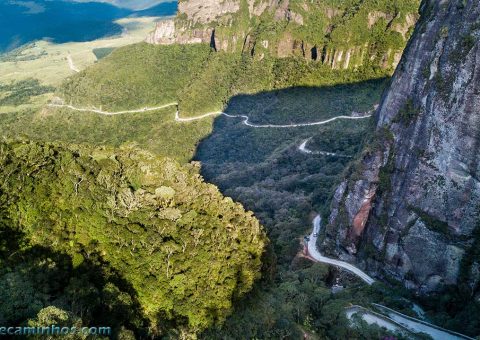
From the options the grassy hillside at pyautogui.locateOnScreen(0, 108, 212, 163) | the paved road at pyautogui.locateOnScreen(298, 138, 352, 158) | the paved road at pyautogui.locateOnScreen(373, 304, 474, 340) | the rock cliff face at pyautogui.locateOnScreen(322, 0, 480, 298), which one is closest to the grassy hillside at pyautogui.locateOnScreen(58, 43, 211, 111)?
the grassy hillside at pyautogui.locateOnScreen(0, 108, 212, 163)

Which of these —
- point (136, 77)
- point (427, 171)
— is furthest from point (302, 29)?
point (427, 171)

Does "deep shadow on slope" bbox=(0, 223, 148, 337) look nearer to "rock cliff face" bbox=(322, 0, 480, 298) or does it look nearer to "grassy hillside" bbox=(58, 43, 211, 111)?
"rock cliff face" bbox=(322, 0, 480, 298)

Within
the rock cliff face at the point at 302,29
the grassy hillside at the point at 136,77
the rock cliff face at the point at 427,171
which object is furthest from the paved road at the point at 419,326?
the grassy hillside at the point at 136,77

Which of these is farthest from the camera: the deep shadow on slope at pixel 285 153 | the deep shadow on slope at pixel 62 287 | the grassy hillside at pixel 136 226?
the deep shadow on slope at pixel 285 153

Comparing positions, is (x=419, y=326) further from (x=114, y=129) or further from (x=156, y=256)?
(x=114, y=129)

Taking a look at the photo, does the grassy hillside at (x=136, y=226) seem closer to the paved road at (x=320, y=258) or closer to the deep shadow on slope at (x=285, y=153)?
the paved road at (x=320, y=258)

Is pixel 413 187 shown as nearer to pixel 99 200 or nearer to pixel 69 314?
pixel 99 200

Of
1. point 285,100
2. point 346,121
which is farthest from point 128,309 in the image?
point 285,100
